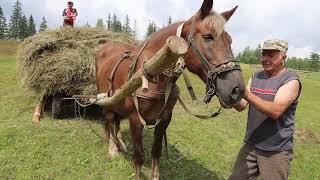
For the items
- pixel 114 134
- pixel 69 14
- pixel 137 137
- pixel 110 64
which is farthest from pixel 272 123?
pixel 69 14

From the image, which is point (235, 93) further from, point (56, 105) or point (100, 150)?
point (56, 105)

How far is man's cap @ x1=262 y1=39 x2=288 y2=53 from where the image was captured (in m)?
4.13

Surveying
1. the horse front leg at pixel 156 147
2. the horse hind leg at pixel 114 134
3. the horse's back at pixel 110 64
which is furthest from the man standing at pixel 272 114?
the horse hind leg at pixel 114 134

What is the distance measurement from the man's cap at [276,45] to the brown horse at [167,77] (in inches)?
16.8

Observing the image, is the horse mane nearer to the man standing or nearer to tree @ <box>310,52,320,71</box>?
the man standing

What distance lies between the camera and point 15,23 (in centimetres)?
Answer: 11731

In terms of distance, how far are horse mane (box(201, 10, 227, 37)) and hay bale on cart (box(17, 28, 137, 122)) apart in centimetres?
533

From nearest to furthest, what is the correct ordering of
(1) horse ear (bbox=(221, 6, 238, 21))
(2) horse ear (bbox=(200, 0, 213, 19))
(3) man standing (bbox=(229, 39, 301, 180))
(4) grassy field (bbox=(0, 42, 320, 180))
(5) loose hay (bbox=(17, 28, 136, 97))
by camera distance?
(3) man standing (bbox=(229, 39, 301, 180)) < (2) horse ear (bbox=(200, 0, 213, 19)) < (1) horse ear (bbox=(221, 6, 238, 21)) < (4) grassy field (bbox=(0, 42, 320, 180)) < (5) loose hay (bbox=(17, 28, 136, 97))

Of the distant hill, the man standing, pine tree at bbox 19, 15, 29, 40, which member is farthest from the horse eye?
pine tree at bbox 19, 15, 29, 40

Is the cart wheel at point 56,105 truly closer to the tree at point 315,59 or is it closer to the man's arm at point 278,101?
the man's arm at point 278,101

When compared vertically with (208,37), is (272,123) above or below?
below

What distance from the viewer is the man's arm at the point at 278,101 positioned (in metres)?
3.94

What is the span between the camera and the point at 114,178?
639cm

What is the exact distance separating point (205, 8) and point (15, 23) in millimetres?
123037
